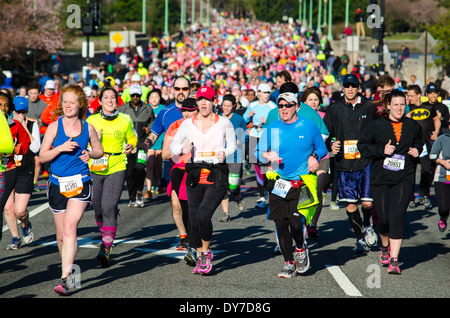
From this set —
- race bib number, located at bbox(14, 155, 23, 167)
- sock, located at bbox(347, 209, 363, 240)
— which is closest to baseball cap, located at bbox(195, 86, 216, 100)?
sock, located at bbox(347, 209, 363, 240)

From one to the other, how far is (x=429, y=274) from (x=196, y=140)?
2924mm

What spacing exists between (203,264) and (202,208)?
59 cm

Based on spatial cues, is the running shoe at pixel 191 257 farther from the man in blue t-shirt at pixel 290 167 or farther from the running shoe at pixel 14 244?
the running shoe at pixel 14 244

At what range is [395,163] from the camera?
8484 millimetres

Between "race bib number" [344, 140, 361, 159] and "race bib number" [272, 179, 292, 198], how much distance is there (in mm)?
2085

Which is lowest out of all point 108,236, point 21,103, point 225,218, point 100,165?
point 225,218

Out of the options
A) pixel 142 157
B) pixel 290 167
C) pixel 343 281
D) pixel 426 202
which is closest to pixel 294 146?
pixel 290 167

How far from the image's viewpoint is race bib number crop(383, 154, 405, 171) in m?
8.47

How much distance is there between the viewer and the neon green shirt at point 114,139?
360 inches

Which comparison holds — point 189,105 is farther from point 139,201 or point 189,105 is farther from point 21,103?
point 139,201

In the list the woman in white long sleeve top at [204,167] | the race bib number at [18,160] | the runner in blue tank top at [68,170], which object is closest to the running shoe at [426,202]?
the woman in white long sleeve top at [204,167]

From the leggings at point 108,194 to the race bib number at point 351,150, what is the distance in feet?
9.49

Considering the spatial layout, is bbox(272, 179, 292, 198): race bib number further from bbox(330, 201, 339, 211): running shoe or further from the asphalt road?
bbox(330, 201, 339, 211): running shoe
